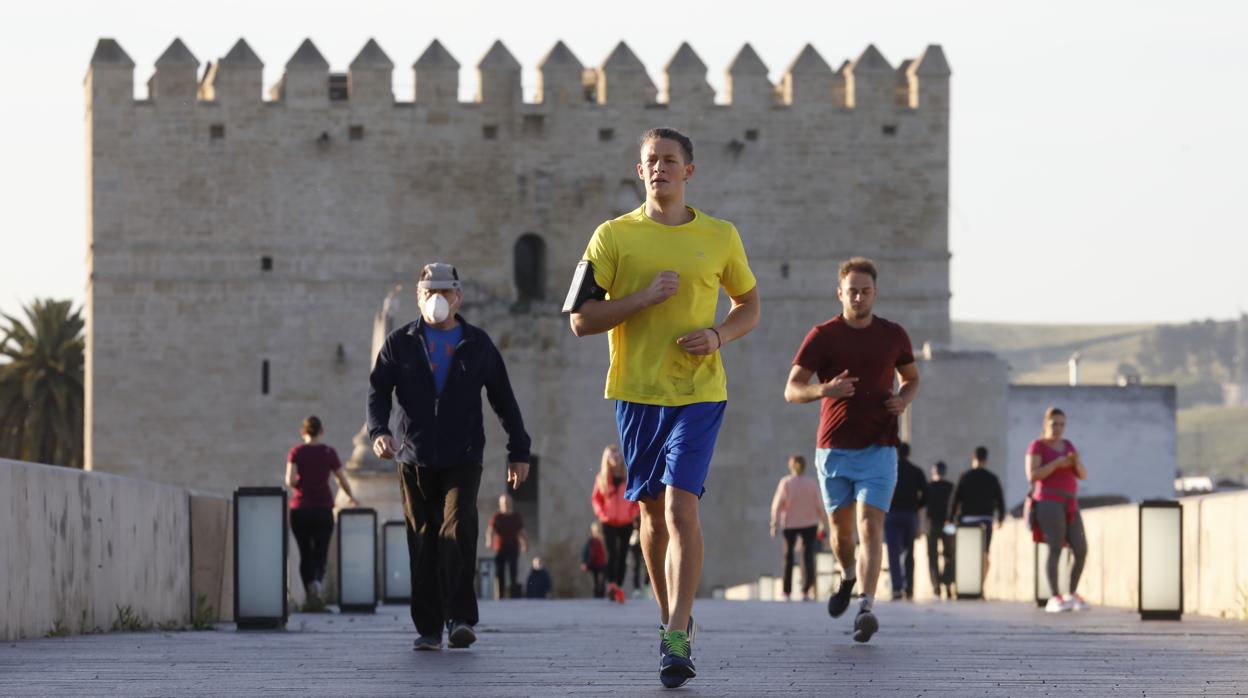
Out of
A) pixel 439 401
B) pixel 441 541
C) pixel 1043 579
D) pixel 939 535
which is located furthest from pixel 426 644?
pixel 939 535

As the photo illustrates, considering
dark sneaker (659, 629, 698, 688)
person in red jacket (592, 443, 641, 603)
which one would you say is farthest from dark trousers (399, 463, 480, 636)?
person in red jacket (592, 443, 641, 603)

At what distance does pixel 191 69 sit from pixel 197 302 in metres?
4.12

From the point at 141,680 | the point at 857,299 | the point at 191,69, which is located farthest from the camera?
the point at 191,69

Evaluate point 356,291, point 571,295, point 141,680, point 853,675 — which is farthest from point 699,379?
point 356,291

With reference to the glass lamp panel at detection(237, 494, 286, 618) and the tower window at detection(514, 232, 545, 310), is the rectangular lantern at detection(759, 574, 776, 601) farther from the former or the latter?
the glass lamp panel at detection(237, 494, 286, 618)

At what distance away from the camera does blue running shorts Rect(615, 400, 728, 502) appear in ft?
25.2

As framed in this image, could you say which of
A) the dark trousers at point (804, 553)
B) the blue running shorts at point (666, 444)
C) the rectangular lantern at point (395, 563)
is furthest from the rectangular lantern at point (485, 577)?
the blue running shorts at point (666, 444)

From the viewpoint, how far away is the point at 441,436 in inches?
376

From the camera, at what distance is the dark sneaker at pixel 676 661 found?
23.3 feet

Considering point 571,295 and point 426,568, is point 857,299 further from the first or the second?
point 571,295

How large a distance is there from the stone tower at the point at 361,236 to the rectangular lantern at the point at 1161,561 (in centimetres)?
2973

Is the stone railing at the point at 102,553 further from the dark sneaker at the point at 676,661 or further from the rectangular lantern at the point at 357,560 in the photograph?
the dark sneaker at the point at 676,661

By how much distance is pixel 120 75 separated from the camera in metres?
42.9

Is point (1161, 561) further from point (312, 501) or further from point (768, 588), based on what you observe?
point (768, 588)
